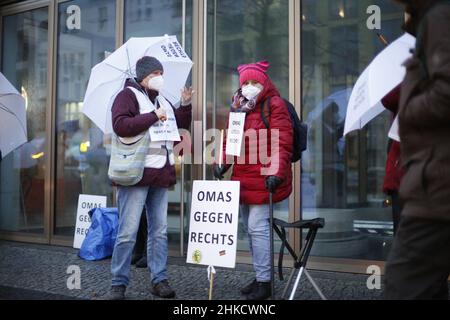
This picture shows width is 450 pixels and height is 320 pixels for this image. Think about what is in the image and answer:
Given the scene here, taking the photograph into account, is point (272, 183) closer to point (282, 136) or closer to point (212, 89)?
point (282, 136)

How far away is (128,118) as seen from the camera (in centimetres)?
402

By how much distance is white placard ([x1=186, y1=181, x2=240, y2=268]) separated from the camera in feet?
12.7

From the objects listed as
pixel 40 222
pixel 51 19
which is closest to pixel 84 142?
pixel 40 222

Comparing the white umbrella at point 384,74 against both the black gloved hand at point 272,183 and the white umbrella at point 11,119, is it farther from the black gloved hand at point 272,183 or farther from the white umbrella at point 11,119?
the white umbrella at point 11,119

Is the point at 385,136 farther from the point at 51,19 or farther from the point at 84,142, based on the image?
the point at 51,19

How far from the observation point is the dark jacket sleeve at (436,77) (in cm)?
208

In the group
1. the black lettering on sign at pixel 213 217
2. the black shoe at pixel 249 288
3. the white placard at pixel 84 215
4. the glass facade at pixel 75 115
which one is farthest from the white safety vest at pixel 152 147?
the glass facade at pixel 75 115

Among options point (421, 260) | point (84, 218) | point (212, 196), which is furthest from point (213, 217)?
point (84, 218)

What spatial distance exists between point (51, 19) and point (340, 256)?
508cm

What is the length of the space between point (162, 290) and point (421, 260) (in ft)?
8.26

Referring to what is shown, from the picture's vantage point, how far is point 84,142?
24.2 feet

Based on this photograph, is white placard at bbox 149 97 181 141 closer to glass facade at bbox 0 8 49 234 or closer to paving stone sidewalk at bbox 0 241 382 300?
paving stone sidewalk at bbox 0 241 382 300

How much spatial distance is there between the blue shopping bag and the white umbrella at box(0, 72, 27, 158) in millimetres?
1550

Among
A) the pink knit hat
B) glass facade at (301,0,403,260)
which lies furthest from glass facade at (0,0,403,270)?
→ the pink knit hat
